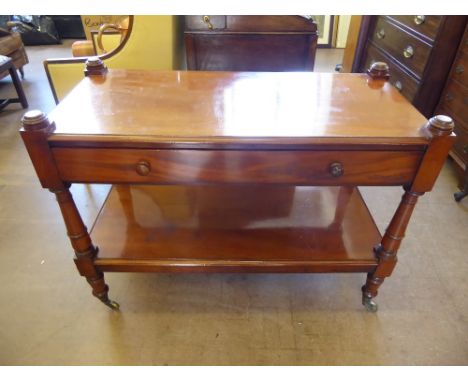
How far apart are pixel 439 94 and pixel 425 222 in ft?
2.85

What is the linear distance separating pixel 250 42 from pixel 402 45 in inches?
41.6

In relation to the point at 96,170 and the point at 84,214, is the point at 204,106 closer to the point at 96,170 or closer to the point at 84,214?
the point at 96,170

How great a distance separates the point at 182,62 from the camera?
220cm

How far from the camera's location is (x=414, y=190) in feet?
3.07

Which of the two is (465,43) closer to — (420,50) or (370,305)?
(420,50)

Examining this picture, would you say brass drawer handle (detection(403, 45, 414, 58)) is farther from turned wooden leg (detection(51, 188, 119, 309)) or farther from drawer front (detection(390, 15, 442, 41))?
turned wooden leg (detection(51, 188, 119, 309))

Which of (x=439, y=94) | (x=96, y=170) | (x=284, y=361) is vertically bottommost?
(x=284, y=361)

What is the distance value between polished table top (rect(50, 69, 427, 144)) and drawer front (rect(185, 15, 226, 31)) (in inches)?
29.8

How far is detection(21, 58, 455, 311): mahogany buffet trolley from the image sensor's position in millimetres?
854

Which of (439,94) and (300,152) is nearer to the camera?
→ (300,152)

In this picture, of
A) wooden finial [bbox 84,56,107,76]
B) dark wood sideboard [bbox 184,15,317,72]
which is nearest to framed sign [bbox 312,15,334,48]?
dark wood sideboard [bbox 184,15,317,72]

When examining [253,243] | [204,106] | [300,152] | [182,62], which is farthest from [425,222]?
[182,62]

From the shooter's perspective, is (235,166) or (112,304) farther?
(112,304)

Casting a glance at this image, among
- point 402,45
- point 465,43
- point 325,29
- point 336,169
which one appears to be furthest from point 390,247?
point 325,29
